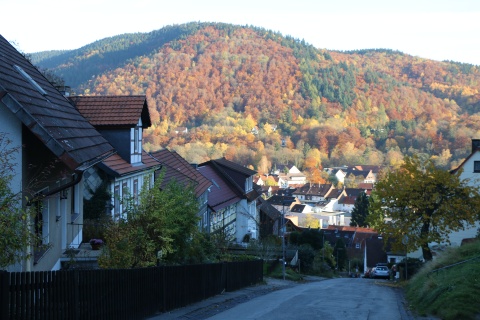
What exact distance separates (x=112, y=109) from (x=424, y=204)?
1751 cm

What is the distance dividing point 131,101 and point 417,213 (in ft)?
56.0

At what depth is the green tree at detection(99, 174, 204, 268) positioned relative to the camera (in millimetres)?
A: 16531

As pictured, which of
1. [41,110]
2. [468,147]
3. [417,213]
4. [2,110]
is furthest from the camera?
[468,147]

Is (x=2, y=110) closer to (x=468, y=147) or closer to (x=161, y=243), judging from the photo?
(x=161, y=243)

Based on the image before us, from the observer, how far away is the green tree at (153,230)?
54.2ft

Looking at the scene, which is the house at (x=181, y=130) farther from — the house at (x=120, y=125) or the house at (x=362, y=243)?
the house at (x=120, y=125)

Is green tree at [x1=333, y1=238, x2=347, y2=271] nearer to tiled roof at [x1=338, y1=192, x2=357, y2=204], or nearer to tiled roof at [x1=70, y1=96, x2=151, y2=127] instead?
tiled roof at [x1=70, y1=96, x2=151, y2=127]

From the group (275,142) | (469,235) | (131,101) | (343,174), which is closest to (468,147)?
(343,174)

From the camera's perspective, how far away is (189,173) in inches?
1638

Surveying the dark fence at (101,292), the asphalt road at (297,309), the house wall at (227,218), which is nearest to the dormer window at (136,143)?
the dark fence at (101,292)

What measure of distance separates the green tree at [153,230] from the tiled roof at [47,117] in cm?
257

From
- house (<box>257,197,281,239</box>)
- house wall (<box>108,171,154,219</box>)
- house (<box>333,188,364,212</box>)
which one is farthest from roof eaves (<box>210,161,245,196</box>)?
house (<box>333,188,364,212</box>)

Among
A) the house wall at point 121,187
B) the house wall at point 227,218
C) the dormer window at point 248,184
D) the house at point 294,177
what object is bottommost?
the house wall at point 227,218

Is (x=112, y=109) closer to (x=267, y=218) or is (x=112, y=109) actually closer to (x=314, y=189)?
(x=267, y=218)
